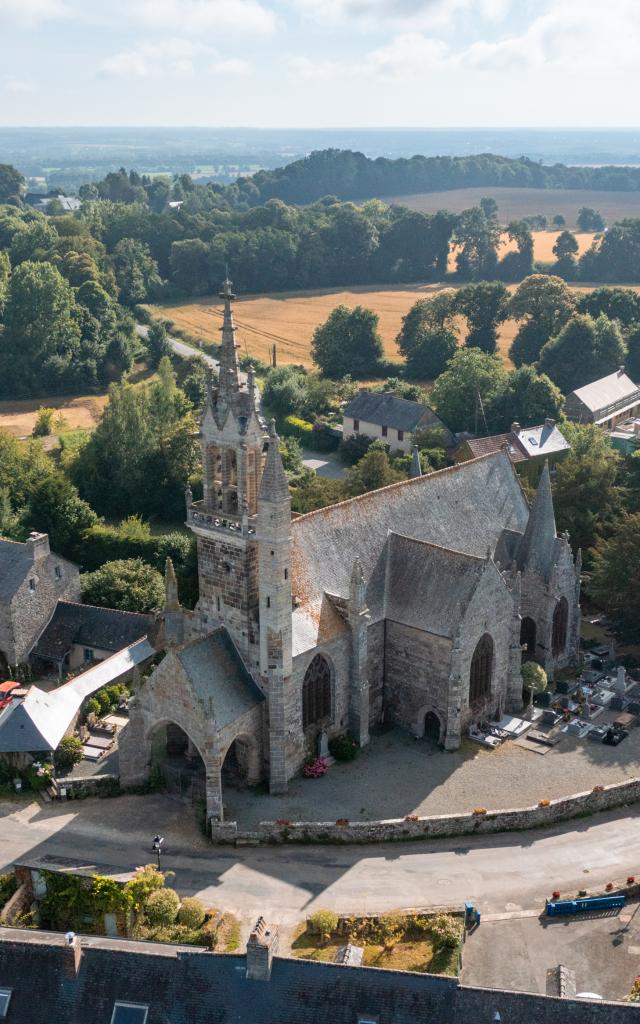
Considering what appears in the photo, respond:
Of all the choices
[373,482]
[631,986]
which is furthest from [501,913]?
[373,482]

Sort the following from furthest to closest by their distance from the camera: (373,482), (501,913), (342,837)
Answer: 1. (373,482)
2. (342,837)
3. (501,913)

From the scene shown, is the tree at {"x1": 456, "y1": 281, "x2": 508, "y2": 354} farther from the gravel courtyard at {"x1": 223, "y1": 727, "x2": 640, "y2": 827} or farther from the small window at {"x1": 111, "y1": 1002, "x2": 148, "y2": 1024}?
the small window at {"x1": 111, "y1": 1002, "x2": 148, "y2": 1024}

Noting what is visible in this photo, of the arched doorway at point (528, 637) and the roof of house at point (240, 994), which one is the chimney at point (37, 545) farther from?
the roof of house at point (240, 994)

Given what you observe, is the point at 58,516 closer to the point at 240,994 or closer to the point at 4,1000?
the point at 4,1000

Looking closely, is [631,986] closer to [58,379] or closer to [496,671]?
[496,671]

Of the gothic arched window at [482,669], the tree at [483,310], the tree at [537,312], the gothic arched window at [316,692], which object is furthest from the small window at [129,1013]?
the tree at [483,310]

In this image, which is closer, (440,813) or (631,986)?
(631,986)

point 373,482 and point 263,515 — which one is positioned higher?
point 263,515

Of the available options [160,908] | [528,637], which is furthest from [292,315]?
[160,908]
